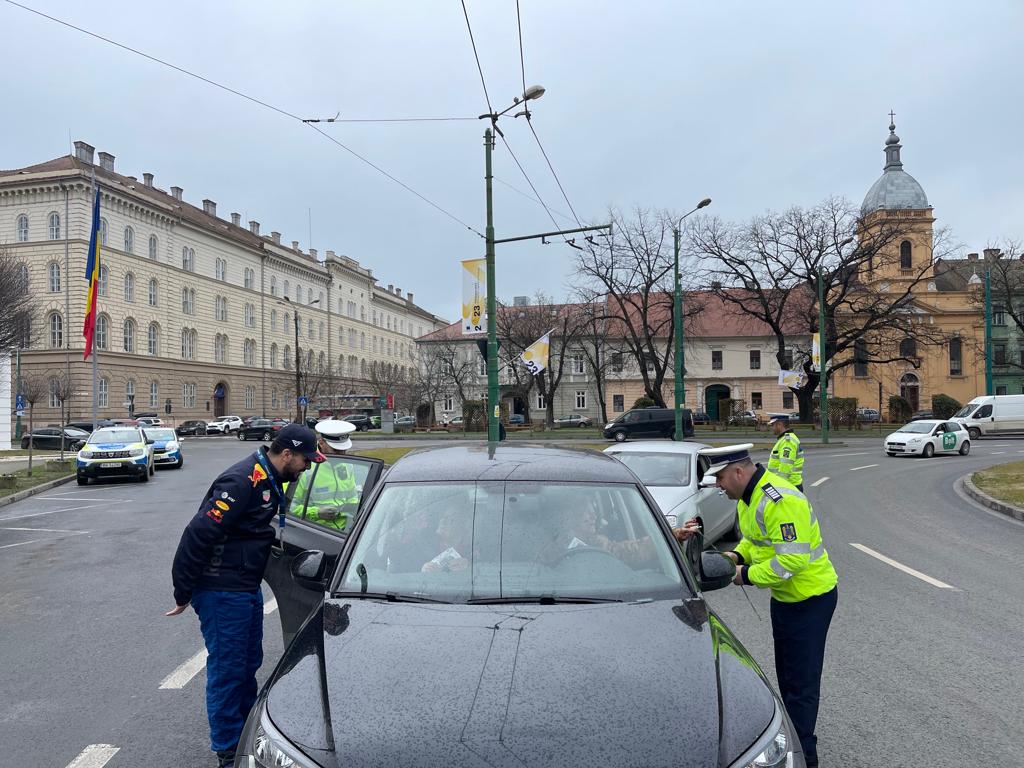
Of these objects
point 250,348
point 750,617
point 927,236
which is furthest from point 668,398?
point 750,617

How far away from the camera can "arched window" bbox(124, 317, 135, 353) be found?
198 ft

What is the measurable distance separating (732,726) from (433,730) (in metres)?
0.89

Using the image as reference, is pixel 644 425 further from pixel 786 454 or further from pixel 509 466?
pixel 509 466

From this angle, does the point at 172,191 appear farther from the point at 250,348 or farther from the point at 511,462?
the point at 511,462

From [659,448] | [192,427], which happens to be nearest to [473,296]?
[659,448]

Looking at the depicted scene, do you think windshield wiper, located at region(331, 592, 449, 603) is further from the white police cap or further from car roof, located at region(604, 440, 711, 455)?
car roof, located at region(604, 440, 711, 455)

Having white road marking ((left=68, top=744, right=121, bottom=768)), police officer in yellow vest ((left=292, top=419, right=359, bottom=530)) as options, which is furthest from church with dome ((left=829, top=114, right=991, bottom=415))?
white road marking ((left=68, top=744, right=121, bottom=768))

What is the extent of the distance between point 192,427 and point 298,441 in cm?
6328

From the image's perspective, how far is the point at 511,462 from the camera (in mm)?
3920

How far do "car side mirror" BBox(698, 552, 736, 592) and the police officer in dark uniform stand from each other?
6.75ft

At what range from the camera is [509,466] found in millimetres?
3838

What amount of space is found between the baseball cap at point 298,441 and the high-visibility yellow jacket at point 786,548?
2280 mm

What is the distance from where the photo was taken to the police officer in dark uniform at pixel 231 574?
12.3ft

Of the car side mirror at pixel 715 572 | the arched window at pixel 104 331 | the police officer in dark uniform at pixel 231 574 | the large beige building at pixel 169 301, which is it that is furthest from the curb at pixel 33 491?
the arched window at pixel 104 331
